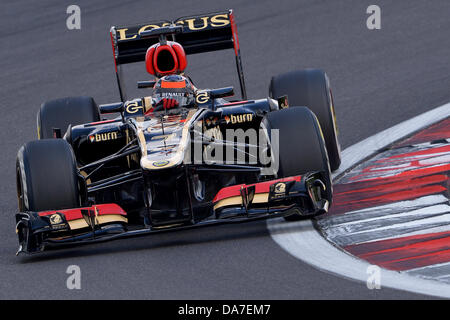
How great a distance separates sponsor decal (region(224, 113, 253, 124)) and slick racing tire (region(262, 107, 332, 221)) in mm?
1011

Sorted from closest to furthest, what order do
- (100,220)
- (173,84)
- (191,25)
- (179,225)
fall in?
1. (179,225)
2. (100,220)
3. (173,84)
4. (191,25)

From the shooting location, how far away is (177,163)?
808 cm

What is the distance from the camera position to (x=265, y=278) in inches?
270

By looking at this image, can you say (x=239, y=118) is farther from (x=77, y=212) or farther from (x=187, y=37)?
(x=77, y=212)

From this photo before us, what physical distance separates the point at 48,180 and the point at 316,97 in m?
2.99

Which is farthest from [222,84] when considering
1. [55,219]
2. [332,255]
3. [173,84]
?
[332,255]

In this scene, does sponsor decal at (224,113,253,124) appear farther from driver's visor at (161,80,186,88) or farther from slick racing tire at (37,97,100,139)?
slick racing tire at (37,97,100,139)

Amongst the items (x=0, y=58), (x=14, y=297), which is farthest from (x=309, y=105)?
(x=0, y=58)

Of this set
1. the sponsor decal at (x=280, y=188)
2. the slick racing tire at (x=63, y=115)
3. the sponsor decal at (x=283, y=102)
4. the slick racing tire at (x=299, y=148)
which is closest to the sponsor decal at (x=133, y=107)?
the slick racing tire at (x=63, y=115)

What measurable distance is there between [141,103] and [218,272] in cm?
302

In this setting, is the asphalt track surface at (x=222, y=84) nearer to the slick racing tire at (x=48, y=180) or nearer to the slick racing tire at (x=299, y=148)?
the slick racing tire at (x=48, y=180)
